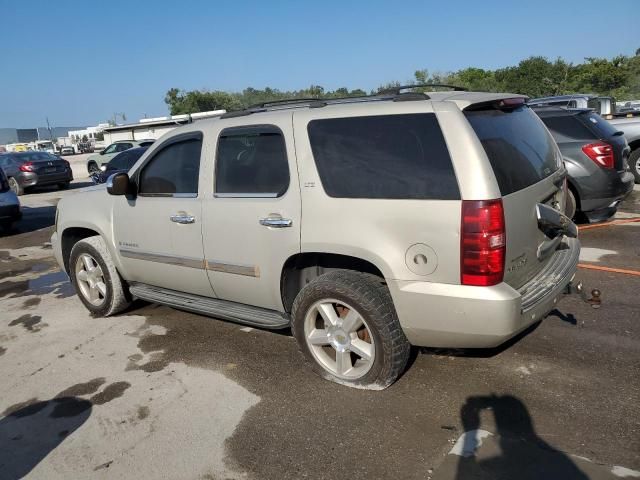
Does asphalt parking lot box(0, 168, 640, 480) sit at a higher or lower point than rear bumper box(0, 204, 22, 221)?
lower

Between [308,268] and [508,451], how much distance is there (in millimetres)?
1709

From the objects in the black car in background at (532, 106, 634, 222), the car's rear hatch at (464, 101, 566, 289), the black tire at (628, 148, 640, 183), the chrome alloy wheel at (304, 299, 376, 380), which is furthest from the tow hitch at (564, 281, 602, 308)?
the black tire at (628, 148, 640, 183)

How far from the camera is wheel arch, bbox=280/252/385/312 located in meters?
3.37

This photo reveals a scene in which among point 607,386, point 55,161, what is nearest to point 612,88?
point 55,161

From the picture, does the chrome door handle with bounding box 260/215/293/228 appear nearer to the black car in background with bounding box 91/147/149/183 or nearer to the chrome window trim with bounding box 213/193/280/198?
the chrome window trim with bounding box 213/193/280/198

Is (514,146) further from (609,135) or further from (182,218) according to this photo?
(609,135)

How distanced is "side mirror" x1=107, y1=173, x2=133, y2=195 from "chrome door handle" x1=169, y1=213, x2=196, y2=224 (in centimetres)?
56

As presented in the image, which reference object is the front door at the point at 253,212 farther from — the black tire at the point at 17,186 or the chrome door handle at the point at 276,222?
the black tire at the point at 17,186

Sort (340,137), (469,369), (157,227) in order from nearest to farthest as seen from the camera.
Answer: (340,137)
(469,369)
(157,227)

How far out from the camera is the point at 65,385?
12.2 ft

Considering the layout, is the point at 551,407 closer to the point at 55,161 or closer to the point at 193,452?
the point at 193,452

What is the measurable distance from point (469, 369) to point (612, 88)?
189 feet

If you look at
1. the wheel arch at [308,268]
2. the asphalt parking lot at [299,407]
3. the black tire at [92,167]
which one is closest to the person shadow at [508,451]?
the asphalt parking lot at [299,407]

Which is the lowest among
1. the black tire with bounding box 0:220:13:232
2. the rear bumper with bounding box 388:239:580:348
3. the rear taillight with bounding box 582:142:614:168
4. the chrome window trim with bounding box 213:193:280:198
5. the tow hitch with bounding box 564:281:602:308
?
the black tire with bounding box 0:220:13:232
